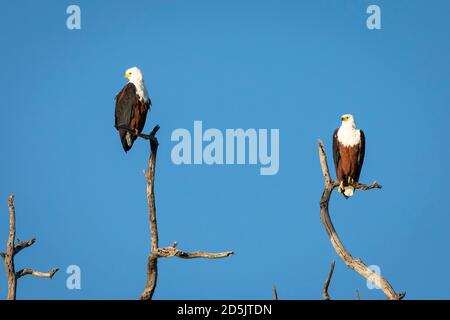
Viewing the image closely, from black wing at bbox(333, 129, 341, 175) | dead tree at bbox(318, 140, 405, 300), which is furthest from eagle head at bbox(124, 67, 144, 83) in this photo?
black wing at bbox(333, 129, 341, 175)

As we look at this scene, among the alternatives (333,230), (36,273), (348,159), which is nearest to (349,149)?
(348,159)

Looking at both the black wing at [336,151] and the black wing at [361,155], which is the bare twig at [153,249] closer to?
the black wing at [336,151]

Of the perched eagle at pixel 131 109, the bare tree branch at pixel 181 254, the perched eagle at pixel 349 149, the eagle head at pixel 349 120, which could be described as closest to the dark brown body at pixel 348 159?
the perched eagle at pixel 349 149

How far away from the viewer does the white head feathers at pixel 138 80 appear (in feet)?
49.8

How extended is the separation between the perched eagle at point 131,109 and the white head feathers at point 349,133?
3174 millimetres

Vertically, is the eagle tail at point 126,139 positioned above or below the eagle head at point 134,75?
below

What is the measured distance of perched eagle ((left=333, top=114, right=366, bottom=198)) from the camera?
16.2 m

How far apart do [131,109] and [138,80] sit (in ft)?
2.20

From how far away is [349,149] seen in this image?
53.0 ft

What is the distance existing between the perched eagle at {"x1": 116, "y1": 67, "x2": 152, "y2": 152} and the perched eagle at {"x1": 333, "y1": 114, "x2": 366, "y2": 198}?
3.17 m

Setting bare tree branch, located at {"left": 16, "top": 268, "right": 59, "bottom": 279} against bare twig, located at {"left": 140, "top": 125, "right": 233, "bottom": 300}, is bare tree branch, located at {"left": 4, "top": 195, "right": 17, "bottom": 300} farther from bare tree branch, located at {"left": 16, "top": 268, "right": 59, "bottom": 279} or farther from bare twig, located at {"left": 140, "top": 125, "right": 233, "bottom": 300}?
bare twig, located at {"left": 140, "top": 125, "right": 233, "bottom": 300}
